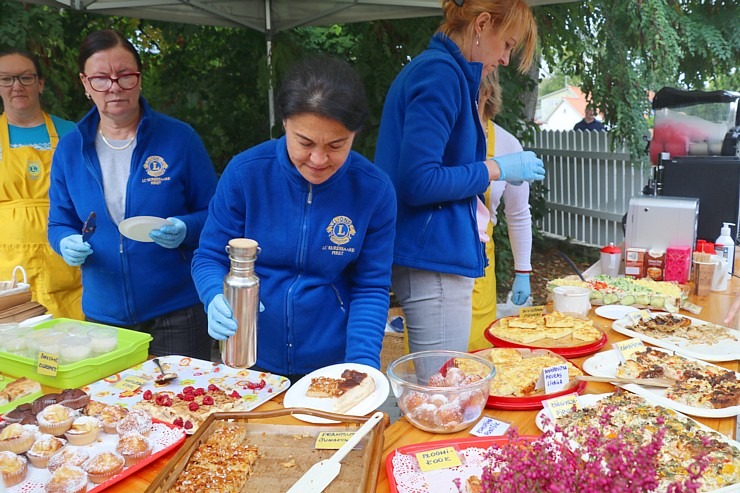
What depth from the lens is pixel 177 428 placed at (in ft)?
5.05

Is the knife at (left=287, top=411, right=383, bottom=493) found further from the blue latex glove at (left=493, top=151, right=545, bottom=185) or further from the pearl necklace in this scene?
the pearl necklace

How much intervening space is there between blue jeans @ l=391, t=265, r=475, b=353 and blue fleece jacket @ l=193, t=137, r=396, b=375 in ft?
1.62

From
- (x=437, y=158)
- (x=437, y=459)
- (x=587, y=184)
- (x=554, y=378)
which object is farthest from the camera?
(x=587, y=184)

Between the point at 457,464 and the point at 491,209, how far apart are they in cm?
175

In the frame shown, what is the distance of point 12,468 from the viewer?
1326mm

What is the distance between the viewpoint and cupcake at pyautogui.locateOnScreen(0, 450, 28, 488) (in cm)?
131

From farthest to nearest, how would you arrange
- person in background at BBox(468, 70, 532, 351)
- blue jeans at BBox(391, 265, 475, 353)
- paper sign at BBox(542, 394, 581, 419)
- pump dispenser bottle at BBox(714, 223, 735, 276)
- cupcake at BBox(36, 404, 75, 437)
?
pump dispenser bottle at BBox(714, 223, 735, 276)
person in background at BBox(468, 70, 532, 351)
blue jeans at BBox(391, 265, 475, 353)
paper sign at BBox(542, 394, 581, 419)
cupcake at BBox(36, 404, 75, 437)

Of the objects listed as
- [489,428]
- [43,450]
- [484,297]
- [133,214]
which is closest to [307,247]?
[489,428]

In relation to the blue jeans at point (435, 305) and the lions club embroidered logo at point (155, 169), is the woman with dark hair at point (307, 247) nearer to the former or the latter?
the blue jeans at point (435, 305)

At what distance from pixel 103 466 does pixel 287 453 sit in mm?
397

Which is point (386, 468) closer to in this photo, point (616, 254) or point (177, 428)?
point (177, 428)

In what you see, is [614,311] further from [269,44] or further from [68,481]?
[269,44]

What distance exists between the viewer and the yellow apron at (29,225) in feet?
10.2

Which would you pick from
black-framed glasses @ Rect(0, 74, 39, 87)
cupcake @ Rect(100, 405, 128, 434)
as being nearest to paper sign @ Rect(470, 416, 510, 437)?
cupcake @ Rect(100, 405, 128, 434)
